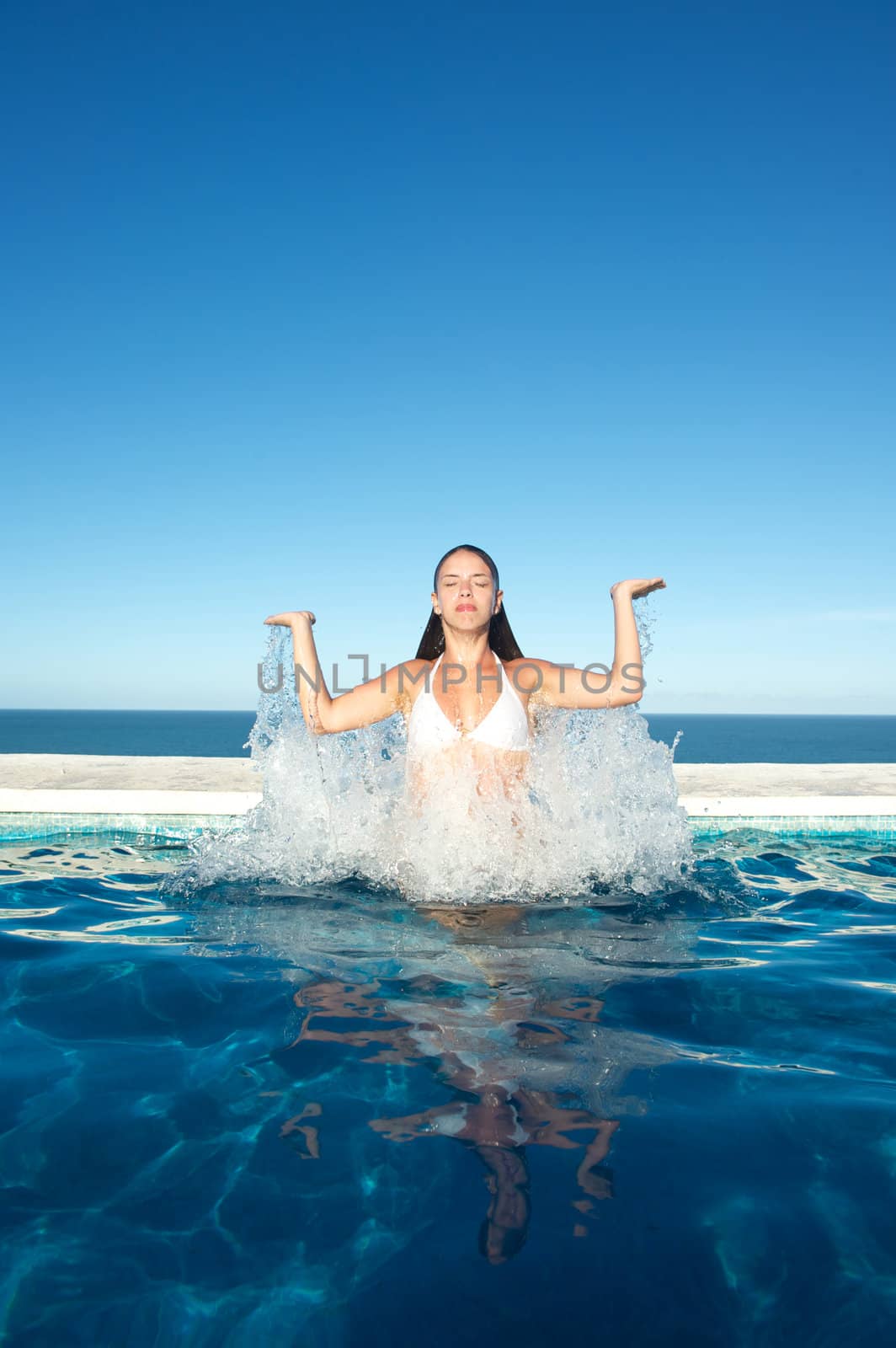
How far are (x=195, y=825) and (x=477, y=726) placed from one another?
291 centimetres

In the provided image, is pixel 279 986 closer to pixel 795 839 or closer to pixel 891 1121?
pixel 891 1121

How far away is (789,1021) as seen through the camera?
265 cm

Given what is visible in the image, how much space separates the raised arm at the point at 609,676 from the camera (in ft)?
13.0

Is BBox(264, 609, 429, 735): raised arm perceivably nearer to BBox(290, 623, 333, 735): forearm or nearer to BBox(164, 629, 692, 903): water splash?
BBox(290, 623, 333, 735): forearm

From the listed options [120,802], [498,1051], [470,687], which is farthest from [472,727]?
[120,802]

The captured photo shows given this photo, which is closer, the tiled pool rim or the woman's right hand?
the woman's right hand

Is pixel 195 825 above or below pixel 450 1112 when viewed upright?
above

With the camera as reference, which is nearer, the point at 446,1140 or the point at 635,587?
the point at 446,1140

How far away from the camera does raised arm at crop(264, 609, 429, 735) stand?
161 inches

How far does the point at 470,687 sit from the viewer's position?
4234mm

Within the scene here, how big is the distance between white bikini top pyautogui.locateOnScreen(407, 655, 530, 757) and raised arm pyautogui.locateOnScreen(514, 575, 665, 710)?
14cm

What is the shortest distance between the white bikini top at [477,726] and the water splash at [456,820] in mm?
184

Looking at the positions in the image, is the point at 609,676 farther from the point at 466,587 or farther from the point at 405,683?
the point at 405,683

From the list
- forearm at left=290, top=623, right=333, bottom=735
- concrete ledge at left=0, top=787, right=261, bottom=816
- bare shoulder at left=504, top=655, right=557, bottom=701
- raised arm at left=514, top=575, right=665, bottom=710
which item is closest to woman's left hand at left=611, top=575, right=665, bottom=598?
raised arm at left=514, top=575, right=665, bottom=710
